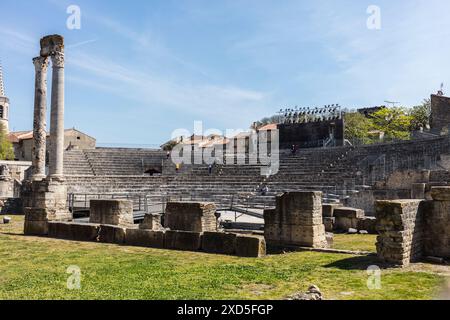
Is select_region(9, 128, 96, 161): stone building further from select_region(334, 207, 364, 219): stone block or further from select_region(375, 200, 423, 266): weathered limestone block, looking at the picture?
select_region(375, 200, 423, 266): weathered limestone block

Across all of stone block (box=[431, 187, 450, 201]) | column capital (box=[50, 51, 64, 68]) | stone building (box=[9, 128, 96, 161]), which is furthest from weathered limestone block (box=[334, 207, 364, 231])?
stone building (box=[9, 128, 96, 161])

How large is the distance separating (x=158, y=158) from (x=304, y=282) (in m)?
34.0

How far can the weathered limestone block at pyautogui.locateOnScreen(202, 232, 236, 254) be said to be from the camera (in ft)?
36.3

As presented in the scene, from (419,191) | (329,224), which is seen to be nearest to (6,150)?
(329,224)

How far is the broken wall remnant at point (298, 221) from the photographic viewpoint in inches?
460

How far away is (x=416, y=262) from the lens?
9.42 meters

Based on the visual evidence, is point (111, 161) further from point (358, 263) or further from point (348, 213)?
point (358, 263)

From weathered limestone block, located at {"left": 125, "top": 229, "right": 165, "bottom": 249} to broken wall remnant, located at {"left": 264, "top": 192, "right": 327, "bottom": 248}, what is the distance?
301cm

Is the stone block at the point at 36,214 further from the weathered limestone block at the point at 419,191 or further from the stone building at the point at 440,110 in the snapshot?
the stone building at the point at 440,110

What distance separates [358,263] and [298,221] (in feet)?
8.88

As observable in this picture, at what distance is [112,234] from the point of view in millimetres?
13211

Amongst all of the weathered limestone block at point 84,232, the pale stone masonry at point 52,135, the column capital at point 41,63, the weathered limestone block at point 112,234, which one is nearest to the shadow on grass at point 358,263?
the weathered limestone block at point 112,234
